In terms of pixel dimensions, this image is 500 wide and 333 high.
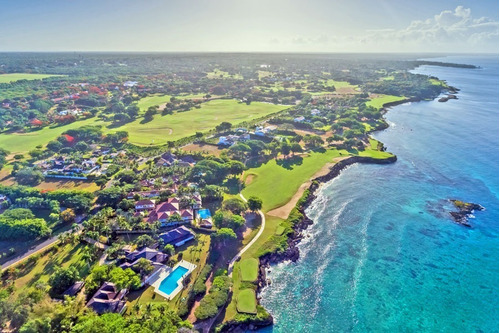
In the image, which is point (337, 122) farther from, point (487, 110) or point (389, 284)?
point (487, 110)

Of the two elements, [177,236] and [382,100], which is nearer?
[177,236]

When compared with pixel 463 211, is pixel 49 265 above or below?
below

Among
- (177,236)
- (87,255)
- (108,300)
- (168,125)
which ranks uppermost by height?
(168,125)

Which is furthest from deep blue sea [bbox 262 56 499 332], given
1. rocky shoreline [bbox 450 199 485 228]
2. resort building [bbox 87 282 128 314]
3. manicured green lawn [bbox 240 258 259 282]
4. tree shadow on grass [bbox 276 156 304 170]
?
resort building [bbox 87 282 128 314]

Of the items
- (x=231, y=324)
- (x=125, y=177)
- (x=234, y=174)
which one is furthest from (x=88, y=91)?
(x=231, y=324)

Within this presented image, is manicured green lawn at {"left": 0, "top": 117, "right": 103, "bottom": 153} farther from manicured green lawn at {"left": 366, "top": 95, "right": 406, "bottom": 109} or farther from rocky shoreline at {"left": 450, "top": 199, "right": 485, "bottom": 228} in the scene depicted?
manicured green lawn at {"left": 366, "top": 95, "right": 406, "bottom": 109}

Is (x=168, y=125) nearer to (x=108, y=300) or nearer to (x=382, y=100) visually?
(x=108, y=300)

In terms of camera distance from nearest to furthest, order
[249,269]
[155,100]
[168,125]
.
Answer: [249,269]
[168,125]
[155,100]

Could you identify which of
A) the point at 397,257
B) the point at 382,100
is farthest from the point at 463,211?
the point at 382,100

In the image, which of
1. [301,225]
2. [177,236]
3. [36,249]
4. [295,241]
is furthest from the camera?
[301,225]
